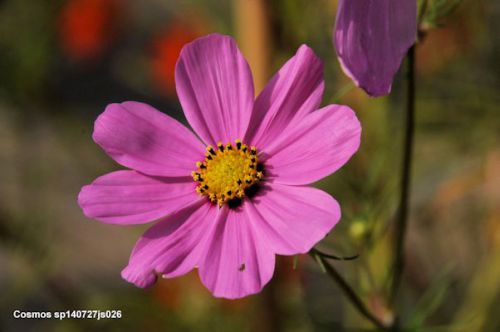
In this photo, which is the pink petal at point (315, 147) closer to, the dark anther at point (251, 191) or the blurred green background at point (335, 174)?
the dark anther at point (251, 191)

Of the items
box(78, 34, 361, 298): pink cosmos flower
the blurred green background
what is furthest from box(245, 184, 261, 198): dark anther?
the blurred green background

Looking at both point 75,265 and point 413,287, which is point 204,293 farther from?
point 75,265

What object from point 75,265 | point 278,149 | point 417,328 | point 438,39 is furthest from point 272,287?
point 75,265

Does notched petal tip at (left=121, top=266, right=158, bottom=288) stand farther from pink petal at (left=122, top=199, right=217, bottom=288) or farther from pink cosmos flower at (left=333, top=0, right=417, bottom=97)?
pink cosmos flower at (left=333, top=0, right=417, bottom=97)

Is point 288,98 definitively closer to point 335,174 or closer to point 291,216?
point 291,216

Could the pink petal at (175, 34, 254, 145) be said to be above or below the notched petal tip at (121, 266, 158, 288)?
above

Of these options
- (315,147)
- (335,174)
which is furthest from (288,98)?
(335,174)

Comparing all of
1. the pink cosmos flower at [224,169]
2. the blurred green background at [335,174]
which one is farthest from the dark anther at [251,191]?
the blurred green background at [335,174]
